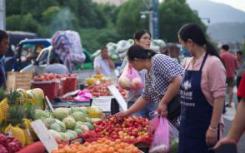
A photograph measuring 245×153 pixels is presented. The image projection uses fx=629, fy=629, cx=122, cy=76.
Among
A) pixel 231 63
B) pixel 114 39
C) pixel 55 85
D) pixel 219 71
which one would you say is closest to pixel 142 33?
pixel 55 85

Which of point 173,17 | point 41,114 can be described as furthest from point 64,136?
point 173,17

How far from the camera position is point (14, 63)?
23391mm

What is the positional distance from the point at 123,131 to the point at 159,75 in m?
0.87

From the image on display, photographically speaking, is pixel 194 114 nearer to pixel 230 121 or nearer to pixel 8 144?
pixel 8 144

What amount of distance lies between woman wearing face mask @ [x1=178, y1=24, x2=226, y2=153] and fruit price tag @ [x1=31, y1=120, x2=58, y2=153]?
50.9 inches

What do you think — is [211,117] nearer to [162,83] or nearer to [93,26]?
[162,83]

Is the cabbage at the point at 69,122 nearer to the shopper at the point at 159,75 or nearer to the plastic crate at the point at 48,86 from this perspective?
the shopper at the point at 159,75

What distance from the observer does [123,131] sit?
734 cm

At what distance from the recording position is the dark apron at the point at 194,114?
18.6 ft

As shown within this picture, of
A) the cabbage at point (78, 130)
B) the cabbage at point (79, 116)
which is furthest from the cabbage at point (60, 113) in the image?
the cabbage at point (78, 130)

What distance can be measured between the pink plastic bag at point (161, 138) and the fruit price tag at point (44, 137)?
1.09 meters

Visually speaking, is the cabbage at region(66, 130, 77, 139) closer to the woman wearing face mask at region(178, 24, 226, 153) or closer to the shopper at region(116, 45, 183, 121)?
the shopper at region(116, 45, 183, 121)

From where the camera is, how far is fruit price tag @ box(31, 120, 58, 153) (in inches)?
246

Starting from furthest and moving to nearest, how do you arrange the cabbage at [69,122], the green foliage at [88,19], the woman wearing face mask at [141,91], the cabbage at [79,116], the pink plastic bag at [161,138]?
1. the green foliage at [88,19]
2. the woman wearing face mask at [141,91]
3. the cabbage at [79,116]
4. the cabbage at [69,122]
5. the pink plastic bag at [161,138]
